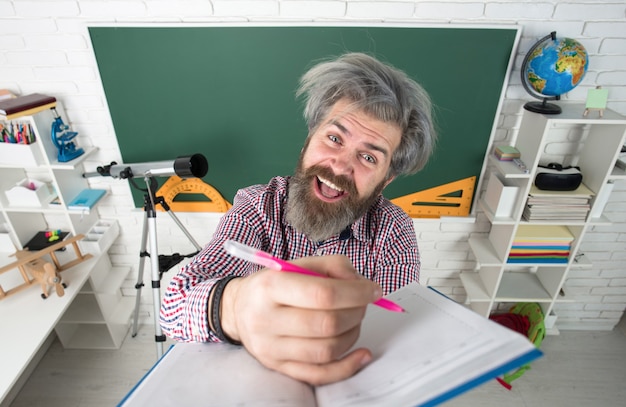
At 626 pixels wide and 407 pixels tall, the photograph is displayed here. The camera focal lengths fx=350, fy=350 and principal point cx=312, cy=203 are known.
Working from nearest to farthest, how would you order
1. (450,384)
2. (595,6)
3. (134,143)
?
(450,384) → (595,6) → (134,143)

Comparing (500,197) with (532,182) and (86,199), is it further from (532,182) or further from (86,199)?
(86,199)

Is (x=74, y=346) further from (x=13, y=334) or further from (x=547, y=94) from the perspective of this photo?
(x=547, y=94)

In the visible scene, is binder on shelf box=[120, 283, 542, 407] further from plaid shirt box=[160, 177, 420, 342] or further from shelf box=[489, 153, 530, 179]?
shelf box=[489, 153, 530, 179]

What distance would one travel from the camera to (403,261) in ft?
4.09

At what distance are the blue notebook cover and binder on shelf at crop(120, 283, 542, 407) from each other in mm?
1693

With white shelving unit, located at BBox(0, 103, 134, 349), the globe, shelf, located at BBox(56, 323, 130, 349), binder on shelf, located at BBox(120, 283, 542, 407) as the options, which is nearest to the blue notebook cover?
white shelving unit, located at BBox(0, 103, 134, 349)

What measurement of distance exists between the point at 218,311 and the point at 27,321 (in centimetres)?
167

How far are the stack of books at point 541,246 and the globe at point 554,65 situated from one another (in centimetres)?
75

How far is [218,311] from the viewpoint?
722mm

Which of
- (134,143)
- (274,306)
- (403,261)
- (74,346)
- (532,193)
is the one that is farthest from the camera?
(74,346)

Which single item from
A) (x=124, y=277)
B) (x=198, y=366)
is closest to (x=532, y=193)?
(x=198, y=366)

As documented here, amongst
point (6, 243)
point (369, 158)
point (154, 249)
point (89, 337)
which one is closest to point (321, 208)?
point (369, 158)

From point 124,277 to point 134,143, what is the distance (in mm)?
980

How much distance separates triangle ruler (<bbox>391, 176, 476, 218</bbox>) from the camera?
2.07 meters
